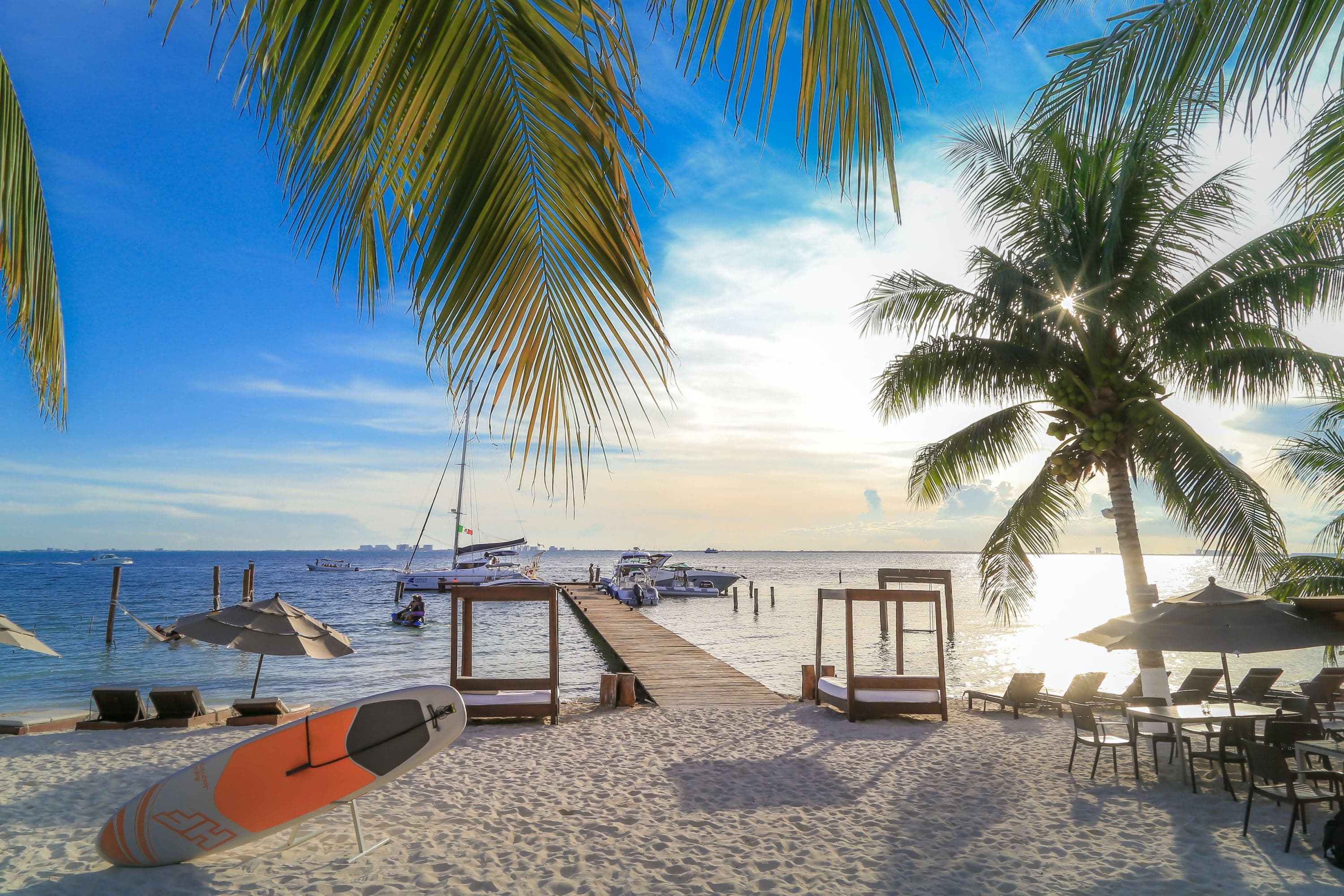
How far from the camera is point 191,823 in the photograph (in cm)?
600

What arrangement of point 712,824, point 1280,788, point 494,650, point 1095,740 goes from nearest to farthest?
point 712,824 → point 1280,788 → point 1095,740 → point 494,650

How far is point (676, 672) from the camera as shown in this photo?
16.8m

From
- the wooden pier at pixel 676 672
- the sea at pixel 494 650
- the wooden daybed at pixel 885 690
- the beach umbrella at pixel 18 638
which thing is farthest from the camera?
the sea at pixel 494 650

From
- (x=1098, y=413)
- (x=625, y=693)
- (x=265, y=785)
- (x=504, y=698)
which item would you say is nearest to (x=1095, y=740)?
(x=1098, y=413)

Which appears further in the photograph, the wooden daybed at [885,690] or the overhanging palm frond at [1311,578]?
the overhanging palm frond at [1311,578]

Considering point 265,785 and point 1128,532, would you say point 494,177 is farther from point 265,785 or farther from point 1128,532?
point 1128,532

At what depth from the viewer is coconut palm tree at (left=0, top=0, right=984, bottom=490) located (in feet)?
4.41

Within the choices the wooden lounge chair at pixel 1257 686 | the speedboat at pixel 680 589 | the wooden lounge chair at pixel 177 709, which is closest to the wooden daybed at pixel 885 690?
the wooden lounge chair at pixel 1257 686

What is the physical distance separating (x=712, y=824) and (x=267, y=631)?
7398 millimetres

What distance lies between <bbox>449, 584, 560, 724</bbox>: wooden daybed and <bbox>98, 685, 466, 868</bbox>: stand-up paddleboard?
16.6 feet

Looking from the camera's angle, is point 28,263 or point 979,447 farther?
point 979,447

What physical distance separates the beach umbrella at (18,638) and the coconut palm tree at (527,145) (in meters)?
11.3

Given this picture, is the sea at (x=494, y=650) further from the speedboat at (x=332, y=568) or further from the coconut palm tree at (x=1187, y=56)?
the speedboat at (x=332, y=568)

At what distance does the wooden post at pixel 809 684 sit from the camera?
14.0 meters
